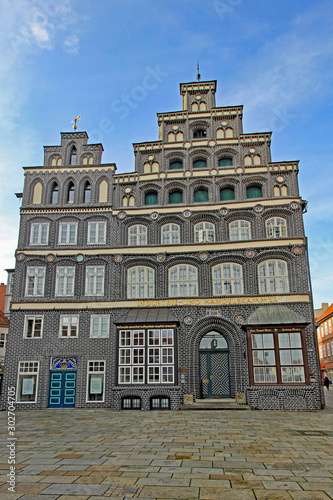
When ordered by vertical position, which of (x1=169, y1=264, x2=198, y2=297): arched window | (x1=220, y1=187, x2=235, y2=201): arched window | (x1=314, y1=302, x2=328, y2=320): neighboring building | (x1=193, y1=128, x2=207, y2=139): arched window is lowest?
(x1=169, y1=264, x2=198, y2=297): arched window

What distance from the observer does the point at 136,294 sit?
2539cm

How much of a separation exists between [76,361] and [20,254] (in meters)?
7.85

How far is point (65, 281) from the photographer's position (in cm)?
2611

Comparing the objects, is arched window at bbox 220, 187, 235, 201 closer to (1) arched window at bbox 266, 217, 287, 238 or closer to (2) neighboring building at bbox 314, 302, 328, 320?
(1) arched window at bbox 266, 217, 287, 238

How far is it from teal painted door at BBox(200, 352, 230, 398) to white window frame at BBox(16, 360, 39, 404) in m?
9.80

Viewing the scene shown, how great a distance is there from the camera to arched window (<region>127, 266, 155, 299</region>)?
25.3 metres

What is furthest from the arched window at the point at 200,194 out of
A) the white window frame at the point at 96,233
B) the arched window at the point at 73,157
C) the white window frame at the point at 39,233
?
the white window frame at the point at 39,233

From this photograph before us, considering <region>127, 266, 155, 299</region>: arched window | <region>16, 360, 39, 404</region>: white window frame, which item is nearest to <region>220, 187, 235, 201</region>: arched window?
<region>127, 266, 155, 299</region>: arched window

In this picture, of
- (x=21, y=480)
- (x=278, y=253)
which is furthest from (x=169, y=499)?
(x=278, y=253)

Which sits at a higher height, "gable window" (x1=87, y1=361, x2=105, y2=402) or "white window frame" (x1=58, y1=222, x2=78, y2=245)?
"white window frame" (x1=58, y1=222, x2=78, y2=245)

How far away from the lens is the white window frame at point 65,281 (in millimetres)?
25942

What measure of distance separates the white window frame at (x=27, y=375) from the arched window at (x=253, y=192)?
16.9m

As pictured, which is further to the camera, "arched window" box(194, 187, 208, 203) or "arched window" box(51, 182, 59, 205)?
"arched window" box(51, 182, 59, 205)

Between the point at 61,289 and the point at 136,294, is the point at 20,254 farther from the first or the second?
the point at 136,294
